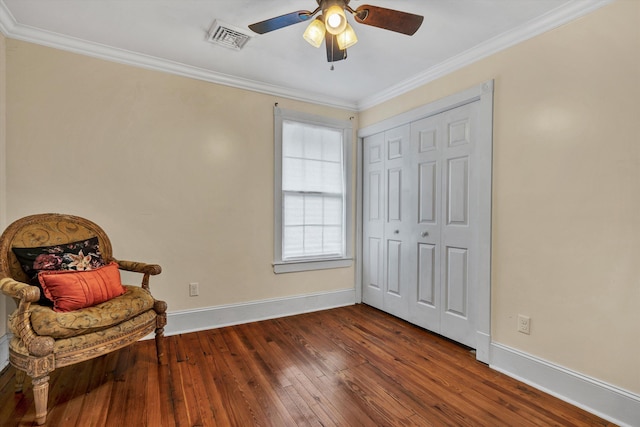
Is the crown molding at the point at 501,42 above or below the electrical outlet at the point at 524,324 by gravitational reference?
above

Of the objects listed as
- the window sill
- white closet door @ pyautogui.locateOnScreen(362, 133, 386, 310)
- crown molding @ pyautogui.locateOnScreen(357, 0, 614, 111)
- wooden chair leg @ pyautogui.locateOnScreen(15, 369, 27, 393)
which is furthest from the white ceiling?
wooden chair leg @ pyautogui.locateOnScreen(15, 369, 27, 393)

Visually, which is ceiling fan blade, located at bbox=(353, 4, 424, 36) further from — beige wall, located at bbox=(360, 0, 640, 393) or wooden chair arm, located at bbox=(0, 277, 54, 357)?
wooden chair arm, located at bbox=(0, 277, 54, 357)

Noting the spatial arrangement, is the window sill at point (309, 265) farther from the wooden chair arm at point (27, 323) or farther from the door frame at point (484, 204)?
the wooden chair arm at point (27, 323)

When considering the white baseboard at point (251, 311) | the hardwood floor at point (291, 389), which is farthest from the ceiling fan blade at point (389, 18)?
the white baseboard at point (251, 311)

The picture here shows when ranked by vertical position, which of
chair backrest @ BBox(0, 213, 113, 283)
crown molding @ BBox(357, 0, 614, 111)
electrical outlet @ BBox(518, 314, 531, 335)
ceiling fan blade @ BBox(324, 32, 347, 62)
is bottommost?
electrical outlet @ BBox(518, 314, 531, 335)

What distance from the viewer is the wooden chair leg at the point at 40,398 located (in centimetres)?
161

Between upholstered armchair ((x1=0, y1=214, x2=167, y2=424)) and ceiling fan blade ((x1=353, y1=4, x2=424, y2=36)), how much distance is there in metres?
2.24

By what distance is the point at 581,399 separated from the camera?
6.11 ft

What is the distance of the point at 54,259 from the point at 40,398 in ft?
2.78

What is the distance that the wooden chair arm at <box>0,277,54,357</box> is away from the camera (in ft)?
5.31

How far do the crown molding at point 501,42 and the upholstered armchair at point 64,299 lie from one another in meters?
2.90

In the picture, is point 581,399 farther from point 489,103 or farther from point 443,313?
point 489,103

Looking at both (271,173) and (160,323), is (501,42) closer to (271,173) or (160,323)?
(271,173)

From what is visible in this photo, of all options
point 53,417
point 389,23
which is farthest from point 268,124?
point 53,417
